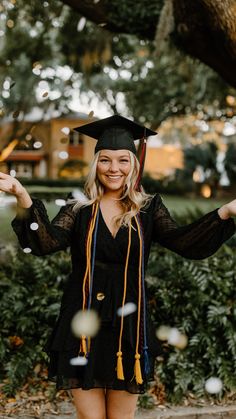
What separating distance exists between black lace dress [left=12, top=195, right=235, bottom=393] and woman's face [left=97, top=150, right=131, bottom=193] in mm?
203

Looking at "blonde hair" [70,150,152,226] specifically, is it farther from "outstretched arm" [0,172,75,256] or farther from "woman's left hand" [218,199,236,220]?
"woman's left hand" [218,199,236,220]

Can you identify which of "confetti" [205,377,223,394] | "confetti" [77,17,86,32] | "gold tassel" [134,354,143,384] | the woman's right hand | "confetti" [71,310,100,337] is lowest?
"confetti" [205,377,223,394]

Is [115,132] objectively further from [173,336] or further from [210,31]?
[210,31]

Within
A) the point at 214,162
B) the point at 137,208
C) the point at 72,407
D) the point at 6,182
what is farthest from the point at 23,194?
the point at 214,162

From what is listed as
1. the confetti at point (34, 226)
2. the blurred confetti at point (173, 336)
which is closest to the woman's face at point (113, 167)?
the confetti at point (34, 226)

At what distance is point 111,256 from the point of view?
2820mm

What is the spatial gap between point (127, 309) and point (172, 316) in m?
2.17

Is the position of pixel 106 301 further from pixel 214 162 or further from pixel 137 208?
pixel 214 162

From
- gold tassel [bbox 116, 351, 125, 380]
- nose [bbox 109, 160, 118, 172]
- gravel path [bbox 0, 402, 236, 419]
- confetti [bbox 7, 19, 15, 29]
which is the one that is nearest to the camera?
gold tassel [bbox 116, 351, 125, 380]

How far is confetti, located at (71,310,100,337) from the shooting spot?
8.98ft

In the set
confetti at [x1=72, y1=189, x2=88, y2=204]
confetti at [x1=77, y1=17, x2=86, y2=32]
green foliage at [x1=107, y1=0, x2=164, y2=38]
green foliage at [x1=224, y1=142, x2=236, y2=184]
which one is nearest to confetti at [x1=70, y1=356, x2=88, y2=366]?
confetti at [x1=72, y1=189, x2=88, y2=204]

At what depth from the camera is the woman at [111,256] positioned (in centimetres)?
276

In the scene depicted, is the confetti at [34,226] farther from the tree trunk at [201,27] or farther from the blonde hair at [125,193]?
the tree trunk at [201,27]

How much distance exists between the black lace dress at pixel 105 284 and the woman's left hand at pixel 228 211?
0.03 m
